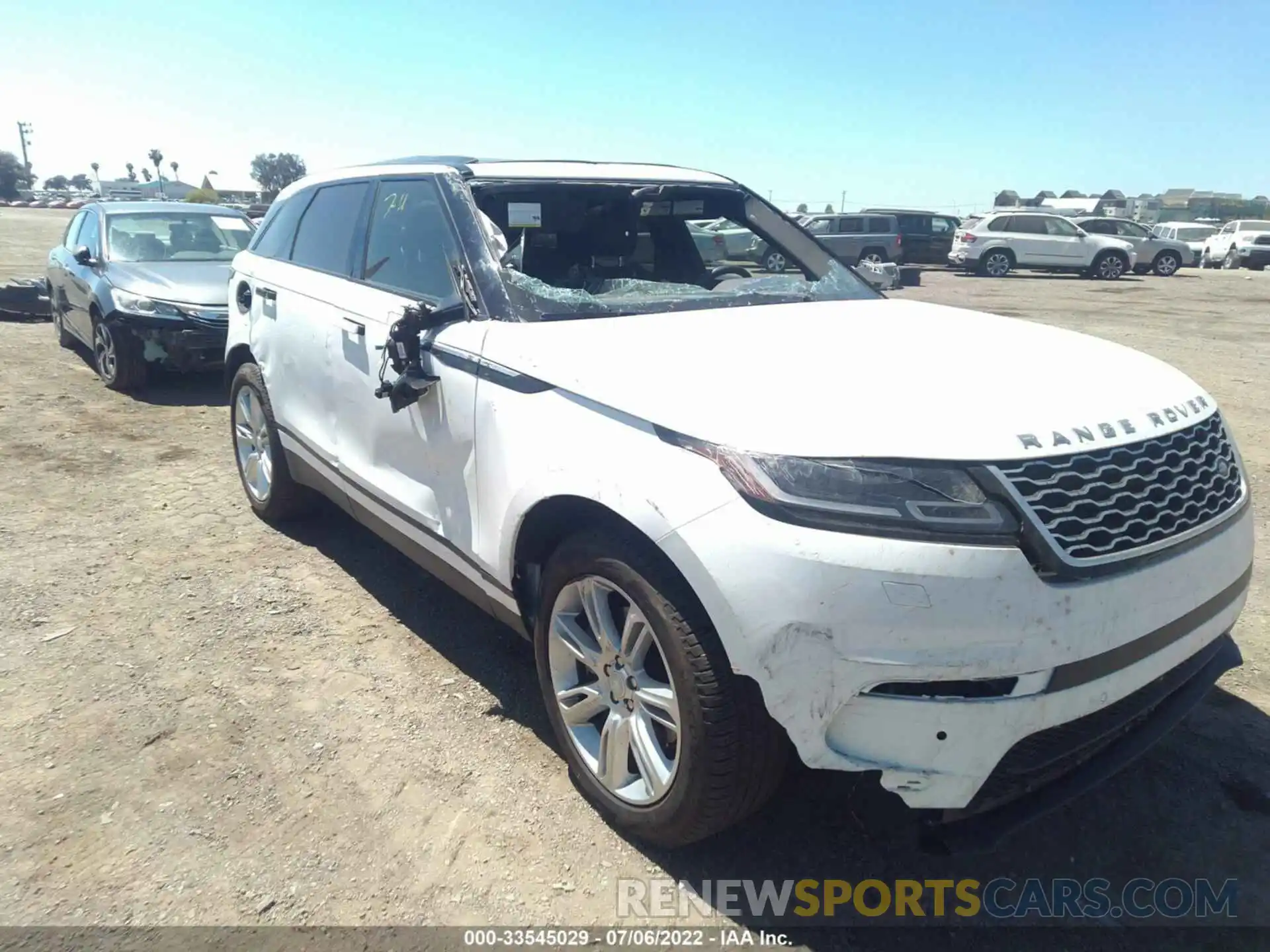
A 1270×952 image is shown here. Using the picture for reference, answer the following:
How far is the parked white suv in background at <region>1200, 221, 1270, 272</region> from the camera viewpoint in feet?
103

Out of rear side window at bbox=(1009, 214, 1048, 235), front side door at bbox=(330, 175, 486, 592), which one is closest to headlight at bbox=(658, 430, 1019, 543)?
front side door at bbox=(330, 175, 486, 592)

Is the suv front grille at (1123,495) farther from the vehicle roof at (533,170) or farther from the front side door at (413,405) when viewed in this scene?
the vehicle roof at (533,170)

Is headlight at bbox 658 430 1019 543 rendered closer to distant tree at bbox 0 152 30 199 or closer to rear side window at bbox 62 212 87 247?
rear side window at bbox 62 212 87 247

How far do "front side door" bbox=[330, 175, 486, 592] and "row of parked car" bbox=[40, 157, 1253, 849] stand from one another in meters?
0.01

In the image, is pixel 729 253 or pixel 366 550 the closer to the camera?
pixel 729 253

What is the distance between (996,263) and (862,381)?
26.1m

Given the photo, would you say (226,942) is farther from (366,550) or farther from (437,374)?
(366,550)

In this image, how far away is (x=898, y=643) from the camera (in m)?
1.85

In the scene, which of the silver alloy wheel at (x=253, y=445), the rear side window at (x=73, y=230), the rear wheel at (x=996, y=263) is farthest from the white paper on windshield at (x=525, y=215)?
the rear wheel at (x=996, y=263)

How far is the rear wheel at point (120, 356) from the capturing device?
7.68 m

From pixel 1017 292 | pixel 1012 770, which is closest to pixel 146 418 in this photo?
pixel 1012 770

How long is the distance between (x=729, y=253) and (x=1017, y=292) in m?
18.9

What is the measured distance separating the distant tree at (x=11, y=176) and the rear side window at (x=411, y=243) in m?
112

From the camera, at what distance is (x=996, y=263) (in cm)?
2566
